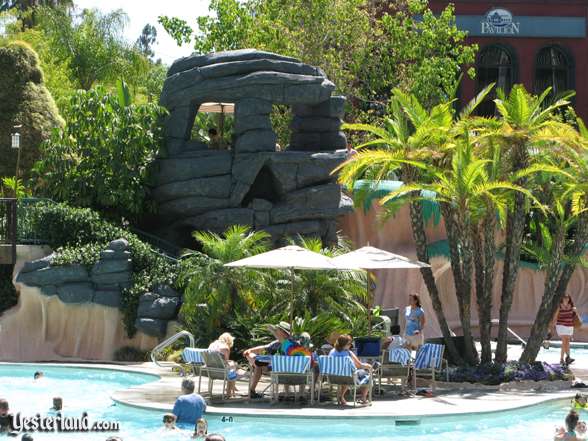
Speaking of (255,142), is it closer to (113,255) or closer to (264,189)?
(264,189)

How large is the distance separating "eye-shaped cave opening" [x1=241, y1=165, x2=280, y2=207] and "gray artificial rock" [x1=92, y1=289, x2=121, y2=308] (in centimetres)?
381

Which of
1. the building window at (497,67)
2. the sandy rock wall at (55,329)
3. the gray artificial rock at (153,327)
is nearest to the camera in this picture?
the gray artificial rock at (153,327)

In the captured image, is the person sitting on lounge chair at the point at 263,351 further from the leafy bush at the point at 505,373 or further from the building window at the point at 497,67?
the building window at the point at 497,67

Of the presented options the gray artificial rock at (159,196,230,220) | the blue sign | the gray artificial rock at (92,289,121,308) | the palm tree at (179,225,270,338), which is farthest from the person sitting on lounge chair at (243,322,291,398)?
the blue sign

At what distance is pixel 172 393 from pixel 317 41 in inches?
751

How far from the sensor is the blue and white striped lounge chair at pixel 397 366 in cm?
1616

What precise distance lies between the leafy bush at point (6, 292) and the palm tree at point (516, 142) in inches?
416

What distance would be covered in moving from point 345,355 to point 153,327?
7399mm

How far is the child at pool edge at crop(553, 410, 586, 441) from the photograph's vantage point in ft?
37.1

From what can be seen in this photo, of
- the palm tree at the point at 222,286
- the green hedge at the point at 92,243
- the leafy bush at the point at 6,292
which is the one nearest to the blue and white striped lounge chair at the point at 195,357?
the palm tree at the point at 222,286

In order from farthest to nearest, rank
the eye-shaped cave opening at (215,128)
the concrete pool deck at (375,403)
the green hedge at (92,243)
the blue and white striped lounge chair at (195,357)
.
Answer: the eye-shaped cave opening at (215,128)
the green hedge at (92,243)
the blue and white striped lounge chair at (195,357)
the concrete pool deck at (375,403)

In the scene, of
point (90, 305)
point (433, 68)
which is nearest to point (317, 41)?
point (433, 68)

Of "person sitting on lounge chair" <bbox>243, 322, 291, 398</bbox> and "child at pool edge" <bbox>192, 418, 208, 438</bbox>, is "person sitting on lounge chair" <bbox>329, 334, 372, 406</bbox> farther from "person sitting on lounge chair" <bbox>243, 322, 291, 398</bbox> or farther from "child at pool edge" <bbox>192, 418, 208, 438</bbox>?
"child at pool edge" <bbox>192, 418, 208, 438</bbox>
